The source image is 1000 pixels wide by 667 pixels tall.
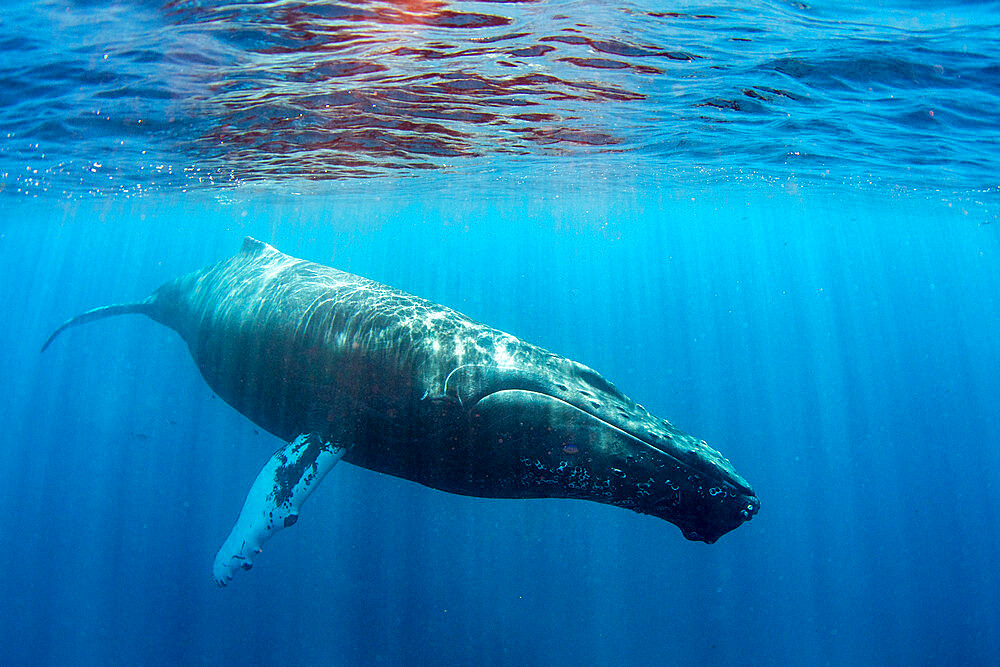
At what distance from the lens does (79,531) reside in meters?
25.7

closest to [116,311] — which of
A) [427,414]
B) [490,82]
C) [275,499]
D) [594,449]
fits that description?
[275,499]

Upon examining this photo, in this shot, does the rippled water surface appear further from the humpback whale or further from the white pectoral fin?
the white pectoral fin

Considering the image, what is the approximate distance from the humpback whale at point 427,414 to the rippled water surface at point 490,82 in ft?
14.3

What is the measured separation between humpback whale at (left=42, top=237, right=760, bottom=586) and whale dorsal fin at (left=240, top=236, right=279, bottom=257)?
1.36 m

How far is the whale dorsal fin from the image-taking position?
8.92m

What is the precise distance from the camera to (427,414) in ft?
17.1

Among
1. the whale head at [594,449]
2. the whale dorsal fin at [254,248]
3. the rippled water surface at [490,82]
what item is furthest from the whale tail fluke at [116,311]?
the whale head at [594,449]

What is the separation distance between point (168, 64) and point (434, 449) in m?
9.11

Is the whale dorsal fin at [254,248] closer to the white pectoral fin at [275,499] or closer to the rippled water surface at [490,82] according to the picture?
the rippled water surface at [490,82]

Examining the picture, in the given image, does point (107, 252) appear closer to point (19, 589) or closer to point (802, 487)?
point (19, 589)

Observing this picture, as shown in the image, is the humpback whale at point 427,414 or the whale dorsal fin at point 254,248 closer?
the humpback whale at point 427,414

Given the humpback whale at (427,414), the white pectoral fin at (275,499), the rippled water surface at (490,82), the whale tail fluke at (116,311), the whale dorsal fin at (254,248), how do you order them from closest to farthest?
1. the humpback whale at (427,414)
2. the white pectoral fin at (275,499)
3. the rippled water surface at (490,82)
4. the whale dorsal fin at (254,248)
5. the whale tail fluke at (116,311)

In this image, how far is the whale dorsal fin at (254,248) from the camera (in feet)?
29.3

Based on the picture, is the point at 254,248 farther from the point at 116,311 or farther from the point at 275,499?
the point at 116,311
